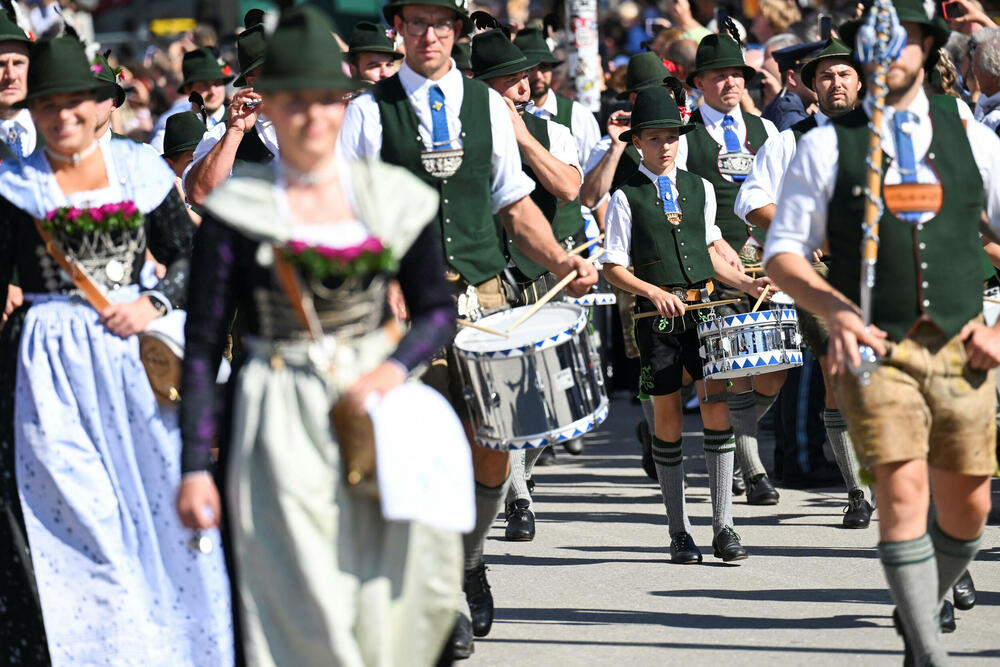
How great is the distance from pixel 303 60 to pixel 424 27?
2.12 m

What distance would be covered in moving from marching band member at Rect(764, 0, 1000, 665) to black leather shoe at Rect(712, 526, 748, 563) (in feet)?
8.63

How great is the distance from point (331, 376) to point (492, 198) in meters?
2.30

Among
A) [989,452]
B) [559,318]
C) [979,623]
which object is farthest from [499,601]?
[989,452]

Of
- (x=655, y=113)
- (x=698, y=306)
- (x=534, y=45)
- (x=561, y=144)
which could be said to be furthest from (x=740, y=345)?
(x=534, y=45)

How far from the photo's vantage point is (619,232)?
796 cm

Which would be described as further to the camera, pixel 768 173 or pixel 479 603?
pixel 768 173

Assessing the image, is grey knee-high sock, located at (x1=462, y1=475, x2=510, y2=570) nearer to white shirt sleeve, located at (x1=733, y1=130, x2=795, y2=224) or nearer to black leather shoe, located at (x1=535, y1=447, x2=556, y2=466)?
white shirt sleeve, located at (x1=733, y1=130, x2=795, y2=224)

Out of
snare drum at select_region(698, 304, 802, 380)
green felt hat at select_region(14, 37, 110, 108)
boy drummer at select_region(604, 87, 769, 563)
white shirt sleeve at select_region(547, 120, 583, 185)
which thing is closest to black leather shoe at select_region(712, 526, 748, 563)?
boy drummer at select_region(604, 87, 769, 563)

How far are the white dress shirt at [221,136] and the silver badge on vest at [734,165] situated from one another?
255cm

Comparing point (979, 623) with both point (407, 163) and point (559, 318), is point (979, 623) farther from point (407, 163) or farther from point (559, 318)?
point (407, 163)

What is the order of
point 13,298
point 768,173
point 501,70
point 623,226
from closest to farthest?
1. point 13,298
2. point 768,173
3. point 623,226
4. point 501,70

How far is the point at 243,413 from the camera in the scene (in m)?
3.94

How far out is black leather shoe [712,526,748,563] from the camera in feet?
24.9

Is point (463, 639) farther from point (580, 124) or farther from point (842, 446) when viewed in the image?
point (580, 124)
